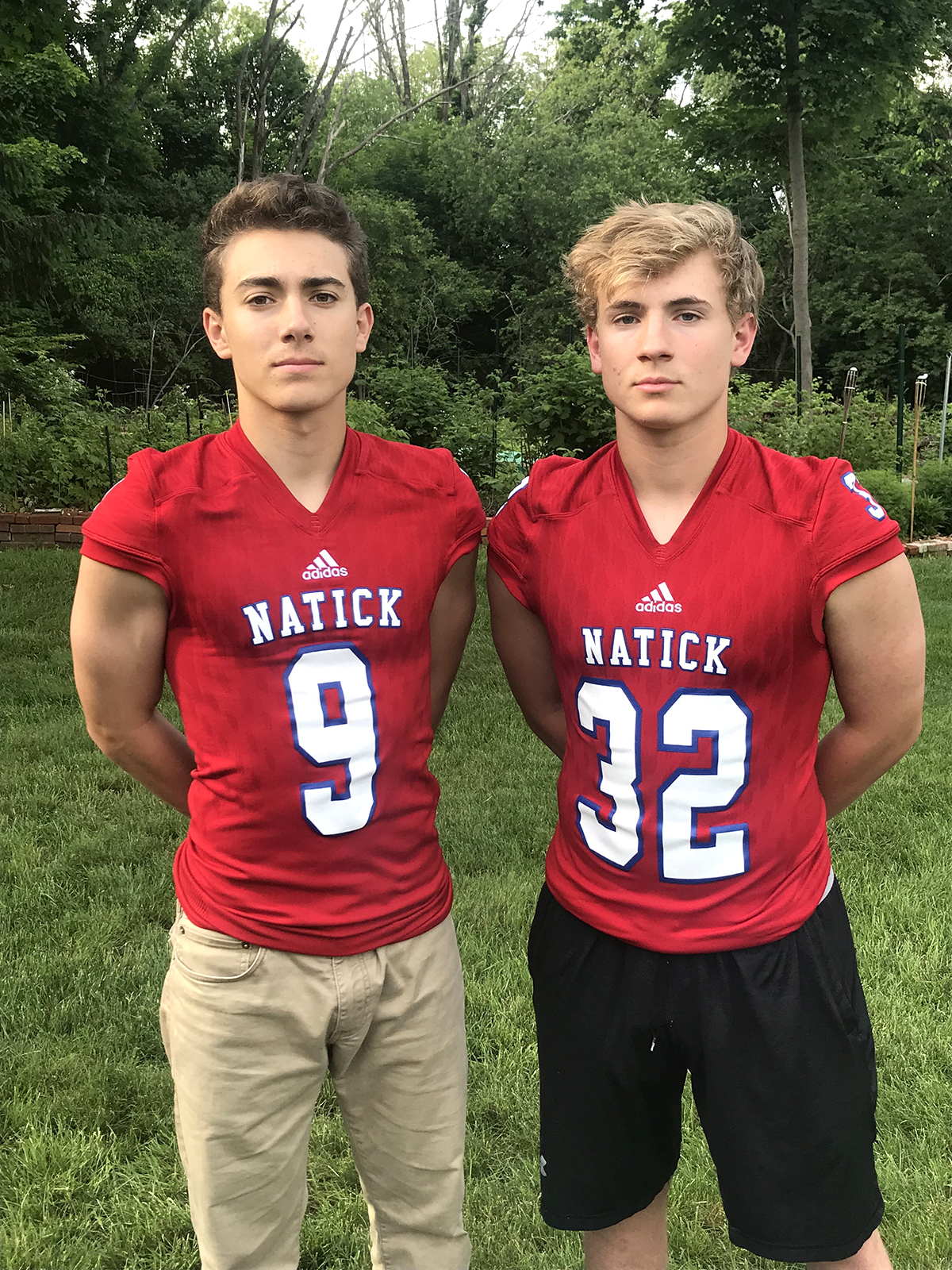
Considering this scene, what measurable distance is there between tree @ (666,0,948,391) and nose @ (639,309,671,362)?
13371 millimetres

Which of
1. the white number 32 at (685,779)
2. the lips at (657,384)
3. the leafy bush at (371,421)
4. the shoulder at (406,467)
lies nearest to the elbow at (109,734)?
the shoulder at (406,467)

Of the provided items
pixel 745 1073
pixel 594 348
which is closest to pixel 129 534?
pixel 594 348

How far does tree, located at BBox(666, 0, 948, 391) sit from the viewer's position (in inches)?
514

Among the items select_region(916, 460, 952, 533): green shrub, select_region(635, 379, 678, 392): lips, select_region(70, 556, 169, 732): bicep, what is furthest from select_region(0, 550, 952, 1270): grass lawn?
select_region(916, 460, 952, 533): green shrub

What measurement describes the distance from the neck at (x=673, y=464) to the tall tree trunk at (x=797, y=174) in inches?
487

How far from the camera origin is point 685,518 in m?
1.93

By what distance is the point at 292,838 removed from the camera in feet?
6.22

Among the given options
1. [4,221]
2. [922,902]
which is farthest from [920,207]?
[922,902]

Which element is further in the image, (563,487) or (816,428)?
(816,428)

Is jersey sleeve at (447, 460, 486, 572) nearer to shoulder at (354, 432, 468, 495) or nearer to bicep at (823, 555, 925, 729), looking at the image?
shoulder at (354, 432, 468, 495)

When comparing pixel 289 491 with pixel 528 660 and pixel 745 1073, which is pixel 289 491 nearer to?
pixel 528 660

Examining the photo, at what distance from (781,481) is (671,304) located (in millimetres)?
376

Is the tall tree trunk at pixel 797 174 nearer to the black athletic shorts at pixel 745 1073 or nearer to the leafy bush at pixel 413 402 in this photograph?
the leafy bush at pixel 413 402

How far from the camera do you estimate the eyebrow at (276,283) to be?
76.2 inches
